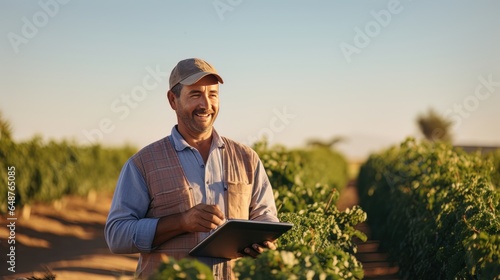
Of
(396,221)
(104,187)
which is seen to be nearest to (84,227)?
(104,187)

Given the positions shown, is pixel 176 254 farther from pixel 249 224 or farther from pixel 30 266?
pixel 30 266

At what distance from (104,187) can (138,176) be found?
77.0 feet

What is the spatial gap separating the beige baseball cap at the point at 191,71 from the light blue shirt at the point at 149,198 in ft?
0.99

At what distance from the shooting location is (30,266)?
14.4 m

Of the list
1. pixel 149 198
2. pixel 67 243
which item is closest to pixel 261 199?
pixel 149 198

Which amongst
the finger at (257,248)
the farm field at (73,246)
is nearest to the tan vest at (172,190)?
the finger at (257,248)

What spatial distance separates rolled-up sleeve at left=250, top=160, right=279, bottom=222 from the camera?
13.5 feet

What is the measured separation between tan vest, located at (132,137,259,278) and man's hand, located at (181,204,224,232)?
0.25 m

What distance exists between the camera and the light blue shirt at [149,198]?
12.5 feet

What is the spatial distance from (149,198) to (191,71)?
692 millimetres

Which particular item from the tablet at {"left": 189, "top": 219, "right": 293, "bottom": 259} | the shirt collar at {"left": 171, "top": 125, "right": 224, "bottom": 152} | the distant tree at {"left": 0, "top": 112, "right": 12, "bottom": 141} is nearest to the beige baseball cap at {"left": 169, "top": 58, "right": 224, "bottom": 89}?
the shirt collar at {"left": 171, "top": 125, "right": 224, "bottom": 152}

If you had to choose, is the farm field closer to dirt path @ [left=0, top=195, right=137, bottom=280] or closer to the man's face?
dirt path @ [left=0, top=195, right=137, bottom=280]

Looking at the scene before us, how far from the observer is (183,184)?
3.96m

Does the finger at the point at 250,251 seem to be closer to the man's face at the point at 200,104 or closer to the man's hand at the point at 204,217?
the man's hand at the point at 204,217
